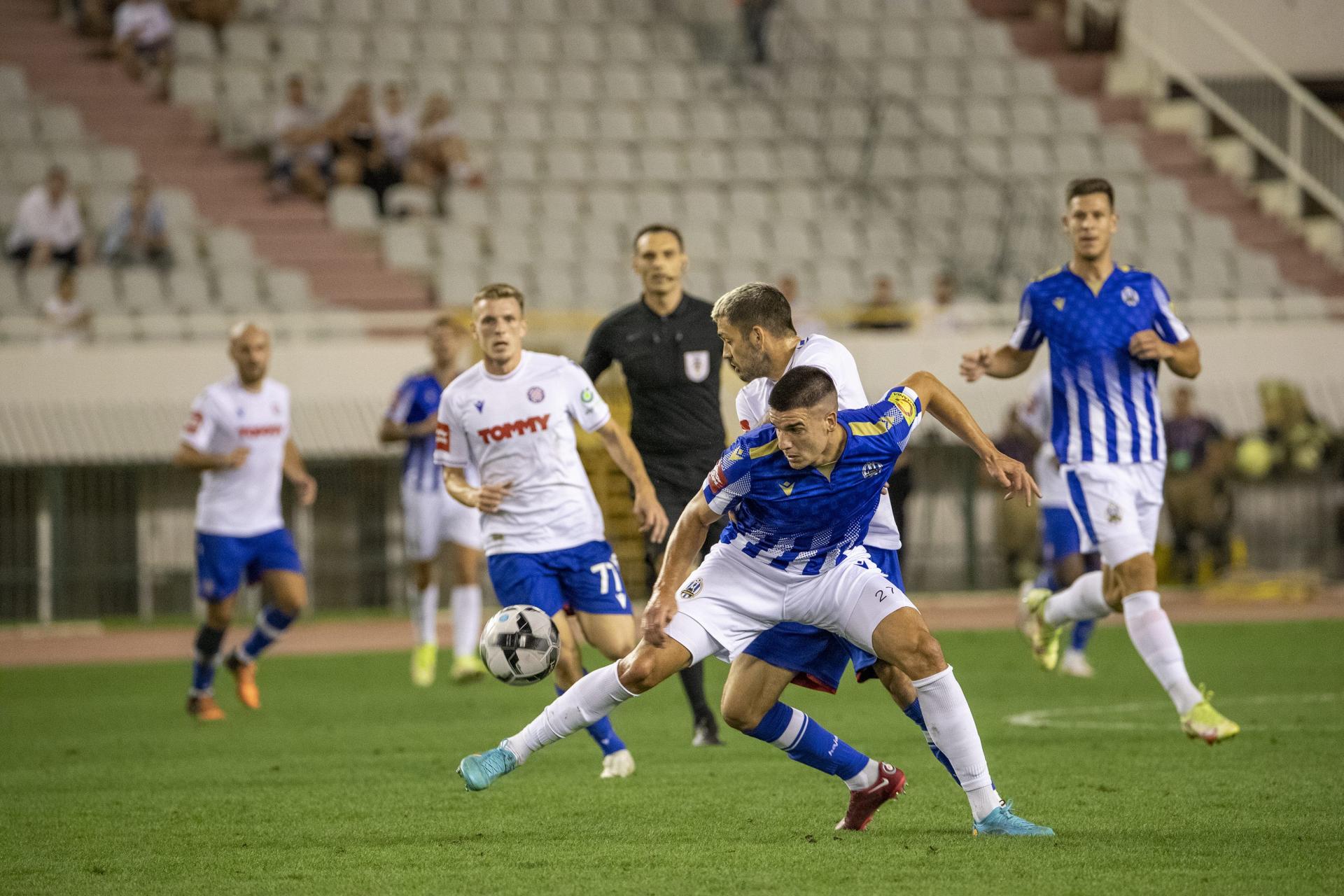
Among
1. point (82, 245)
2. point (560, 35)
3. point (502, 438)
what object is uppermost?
point (560, 35)

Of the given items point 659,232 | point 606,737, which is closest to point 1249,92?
point 659,232

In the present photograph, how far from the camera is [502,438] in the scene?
8227mm

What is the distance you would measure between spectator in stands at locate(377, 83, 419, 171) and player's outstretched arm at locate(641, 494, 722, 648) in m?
16.4

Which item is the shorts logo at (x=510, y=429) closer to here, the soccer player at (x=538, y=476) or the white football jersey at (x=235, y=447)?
the soccer player at (x=538, y=476)

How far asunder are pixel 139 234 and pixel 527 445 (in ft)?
42.8

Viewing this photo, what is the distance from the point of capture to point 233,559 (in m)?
11.1

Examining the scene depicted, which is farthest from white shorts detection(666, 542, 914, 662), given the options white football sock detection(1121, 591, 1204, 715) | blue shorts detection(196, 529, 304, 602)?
blue shorts detection(196, 529, 304, 602)

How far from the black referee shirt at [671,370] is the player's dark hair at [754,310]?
2.71 m

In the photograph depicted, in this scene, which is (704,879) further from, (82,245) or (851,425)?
(82,245)

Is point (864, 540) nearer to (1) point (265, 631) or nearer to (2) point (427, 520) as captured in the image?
(1) point (265, 631)

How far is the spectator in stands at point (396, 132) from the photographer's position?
21531mm

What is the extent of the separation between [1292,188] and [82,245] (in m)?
15.7

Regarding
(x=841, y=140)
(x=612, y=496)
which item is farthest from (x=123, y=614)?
(x=841, y=140)

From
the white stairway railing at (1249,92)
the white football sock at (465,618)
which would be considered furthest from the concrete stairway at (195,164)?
the white stairway railing at (1249,92)
